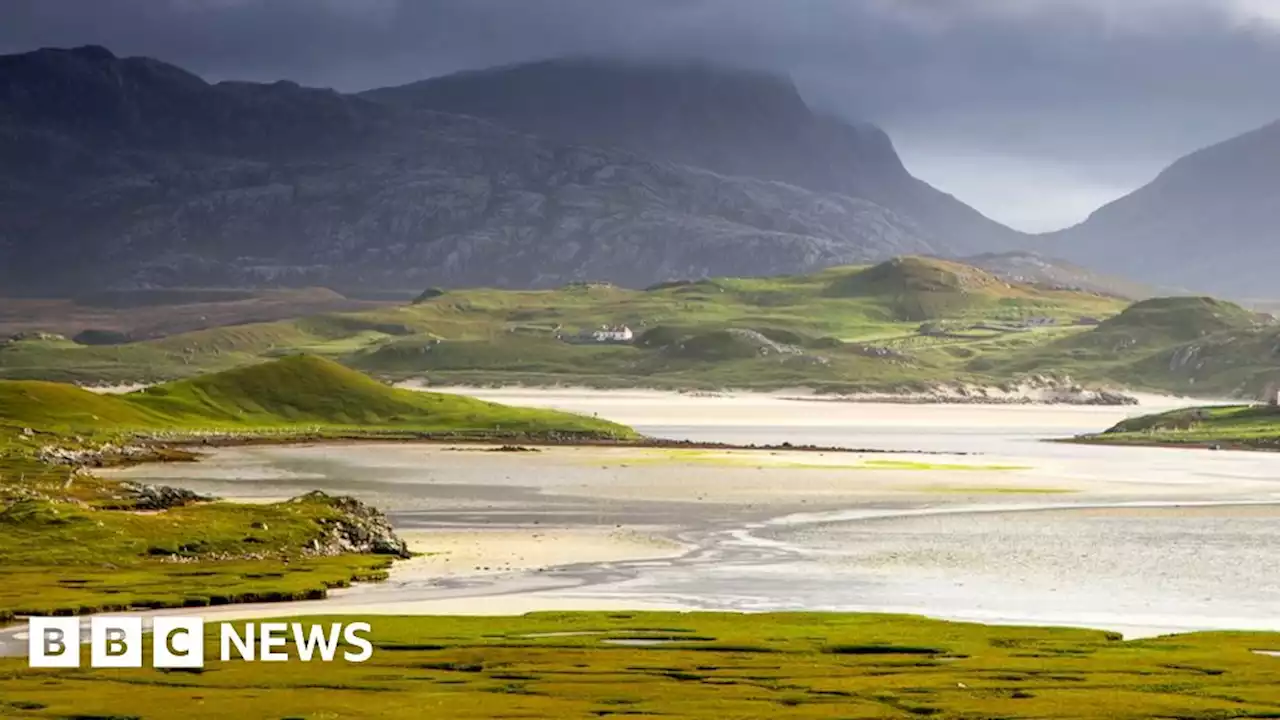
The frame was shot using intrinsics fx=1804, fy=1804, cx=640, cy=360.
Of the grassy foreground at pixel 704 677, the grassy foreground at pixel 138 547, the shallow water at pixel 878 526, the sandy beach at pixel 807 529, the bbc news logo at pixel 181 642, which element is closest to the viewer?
the grassy foreground at pixel 704 677

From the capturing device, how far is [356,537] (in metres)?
86.4

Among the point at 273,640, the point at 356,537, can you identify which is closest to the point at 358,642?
the point at 273,640

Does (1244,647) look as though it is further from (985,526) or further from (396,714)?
(985,526)

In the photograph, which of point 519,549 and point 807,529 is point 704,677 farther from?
point 807,529

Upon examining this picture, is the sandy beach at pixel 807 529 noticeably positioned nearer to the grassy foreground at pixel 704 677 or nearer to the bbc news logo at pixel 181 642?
the bbc news logo at pixel 181 642

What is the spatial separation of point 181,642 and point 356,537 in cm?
3344

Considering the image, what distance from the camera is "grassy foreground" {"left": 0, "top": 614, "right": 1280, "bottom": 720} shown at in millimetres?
43156

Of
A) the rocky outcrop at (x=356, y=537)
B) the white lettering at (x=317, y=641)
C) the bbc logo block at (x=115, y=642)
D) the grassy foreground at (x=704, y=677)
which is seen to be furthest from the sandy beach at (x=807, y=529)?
the grassy foreground at (x=704, y=677)

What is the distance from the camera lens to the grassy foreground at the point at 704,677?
43.2 metres

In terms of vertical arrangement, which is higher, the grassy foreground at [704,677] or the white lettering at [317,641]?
the white lettering at [317,641]

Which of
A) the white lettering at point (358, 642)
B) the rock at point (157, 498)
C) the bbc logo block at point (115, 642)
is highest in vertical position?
the rock at point (157, 498)

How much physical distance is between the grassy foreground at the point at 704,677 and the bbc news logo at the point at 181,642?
38.4 inches

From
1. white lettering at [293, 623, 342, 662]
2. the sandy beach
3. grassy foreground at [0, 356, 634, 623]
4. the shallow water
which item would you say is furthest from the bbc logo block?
the shallow water

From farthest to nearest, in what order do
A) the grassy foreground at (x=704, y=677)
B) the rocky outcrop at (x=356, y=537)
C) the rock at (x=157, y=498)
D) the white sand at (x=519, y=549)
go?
the rock at (x=157, y=498) → the rocky outcrop at (x=356, y=537) → the white sand at (x=519, y=549) → the grassy foreground at (x=704, y=677)
